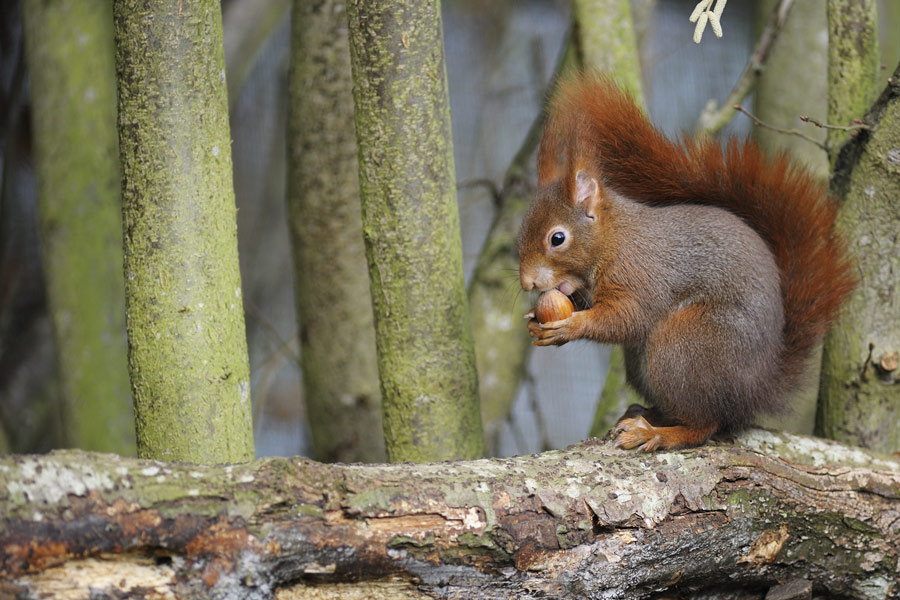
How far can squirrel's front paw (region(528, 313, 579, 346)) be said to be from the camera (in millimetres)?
1471

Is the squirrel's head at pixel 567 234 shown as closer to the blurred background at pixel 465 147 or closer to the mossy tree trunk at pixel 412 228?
the mossy tree trunk at pixel 412 228

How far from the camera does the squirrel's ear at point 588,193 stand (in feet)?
5.20

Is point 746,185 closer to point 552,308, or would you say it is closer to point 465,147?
point 552,308

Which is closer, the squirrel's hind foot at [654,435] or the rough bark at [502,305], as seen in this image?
the squirrel's hind foot at [654,435]

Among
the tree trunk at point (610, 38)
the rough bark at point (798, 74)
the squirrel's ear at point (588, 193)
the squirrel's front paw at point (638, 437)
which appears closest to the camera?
the squirrel's front paw at point (638, 437)

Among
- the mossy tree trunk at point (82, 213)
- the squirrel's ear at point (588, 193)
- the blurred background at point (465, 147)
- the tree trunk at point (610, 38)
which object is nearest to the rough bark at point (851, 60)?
the tree trunk at point (610, 38)

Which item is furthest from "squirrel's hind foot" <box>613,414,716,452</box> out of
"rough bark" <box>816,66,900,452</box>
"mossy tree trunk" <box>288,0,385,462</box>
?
"mossy tree trunk" <box>288,0,385,462</box>

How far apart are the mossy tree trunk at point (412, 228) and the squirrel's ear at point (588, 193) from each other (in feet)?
0.73

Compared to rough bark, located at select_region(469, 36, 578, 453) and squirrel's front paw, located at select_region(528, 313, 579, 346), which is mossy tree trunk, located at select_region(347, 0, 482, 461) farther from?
rough bark, located at select_region(469, 36, 578, 453)

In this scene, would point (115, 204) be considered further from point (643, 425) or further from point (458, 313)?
point (643, 425)

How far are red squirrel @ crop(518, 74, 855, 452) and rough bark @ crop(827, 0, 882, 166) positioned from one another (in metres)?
0.28

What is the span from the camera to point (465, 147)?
11.2ft

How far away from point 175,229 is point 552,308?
2.03 ft

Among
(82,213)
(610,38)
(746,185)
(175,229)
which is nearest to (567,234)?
(746,185)
